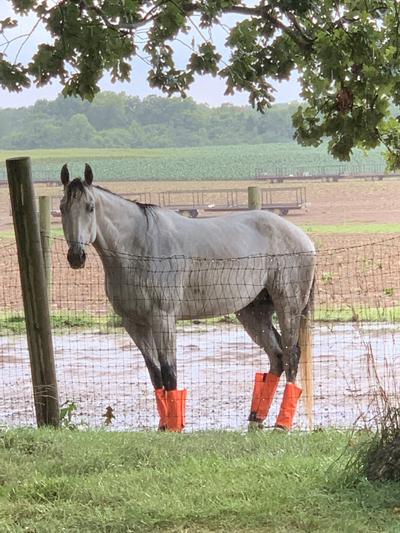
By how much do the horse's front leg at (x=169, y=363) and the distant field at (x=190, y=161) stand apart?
1007 inches

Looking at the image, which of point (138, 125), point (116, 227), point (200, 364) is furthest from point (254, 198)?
point (138, 125)

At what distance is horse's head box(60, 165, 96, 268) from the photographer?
695cm

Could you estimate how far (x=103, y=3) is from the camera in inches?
210

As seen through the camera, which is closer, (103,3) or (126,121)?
(103,3)

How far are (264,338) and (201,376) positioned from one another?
3.89 feet

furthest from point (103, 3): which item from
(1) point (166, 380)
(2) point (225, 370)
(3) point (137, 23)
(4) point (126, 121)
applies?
(4) point (126, 121)

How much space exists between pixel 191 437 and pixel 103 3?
262 cm

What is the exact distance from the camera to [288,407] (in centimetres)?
732

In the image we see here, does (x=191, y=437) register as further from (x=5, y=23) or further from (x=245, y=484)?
(x=5, y=23)

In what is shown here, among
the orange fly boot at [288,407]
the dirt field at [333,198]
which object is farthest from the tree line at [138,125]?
the orange fly boot at [288,407]

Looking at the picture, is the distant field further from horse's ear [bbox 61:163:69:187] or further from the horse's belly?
horse's ear [bbox 61:163:69:187]

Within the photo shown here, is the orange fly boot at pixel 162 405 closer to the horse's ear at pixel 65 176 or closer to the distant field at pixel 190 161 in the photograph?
the horse's ear at pixel 65 176

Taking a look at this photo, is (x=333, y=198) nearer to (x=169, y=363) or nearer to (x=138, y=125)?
(x=138, y=125)

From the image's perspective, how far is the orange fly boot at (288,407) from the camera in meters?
7.23
